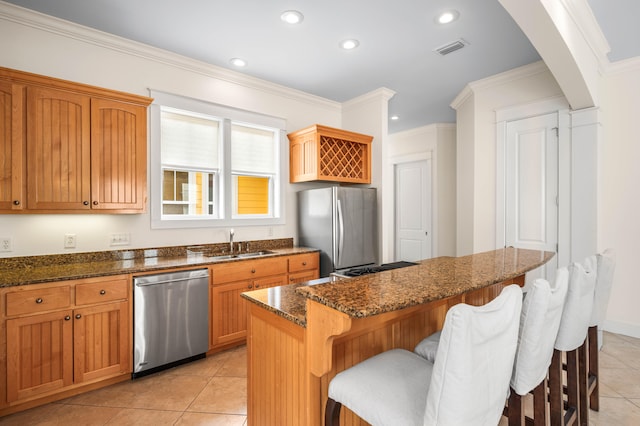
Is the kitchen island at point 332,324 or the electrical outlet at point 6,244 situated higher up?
the electrical outlet at point 6,244

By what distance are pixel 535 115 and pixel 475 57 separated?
3.09ft

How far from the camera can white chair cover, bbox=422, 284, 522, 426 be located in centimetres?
83

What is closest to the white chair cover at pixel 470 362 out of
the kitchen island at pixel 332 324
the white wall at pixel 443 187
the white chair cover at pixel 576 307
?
the kitchen island at pixel 332 324

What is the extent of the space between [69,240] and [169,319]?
3.56 ft

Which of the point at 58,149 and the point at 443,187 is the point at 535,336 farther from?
the point at 443,187

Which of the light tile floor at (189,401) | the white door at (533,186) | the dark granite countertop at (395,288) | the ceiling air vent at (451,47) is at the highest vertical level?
the ceiling air vent at (451,47)

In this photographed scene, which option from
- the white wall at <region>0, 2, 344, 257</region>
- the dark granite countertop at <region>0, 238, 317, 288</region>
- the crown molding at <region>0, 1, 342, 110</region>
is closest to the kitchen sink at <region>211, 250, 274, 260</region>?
the dark granite countertop at <region>0, 238, 317, 288</region>

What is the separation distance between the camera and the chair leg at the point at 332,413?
1208mm

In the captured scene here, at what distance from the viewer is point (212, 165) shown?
358 centimetres

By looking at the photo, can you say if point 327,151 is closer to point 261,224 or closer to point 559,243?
point 261,224

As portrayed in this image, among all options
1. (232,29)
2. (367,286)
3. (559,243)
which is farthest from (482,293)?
(232,29)

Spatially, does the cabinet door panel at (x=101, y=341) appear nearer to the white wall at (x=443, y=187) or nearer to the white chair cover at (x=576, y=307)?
the white chair cover at (x=576, y=307)

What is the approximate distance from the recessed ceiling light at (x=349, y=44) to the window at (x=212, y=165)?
1.34 meters

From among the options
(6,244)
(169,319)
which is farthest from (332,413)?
(6,244)
